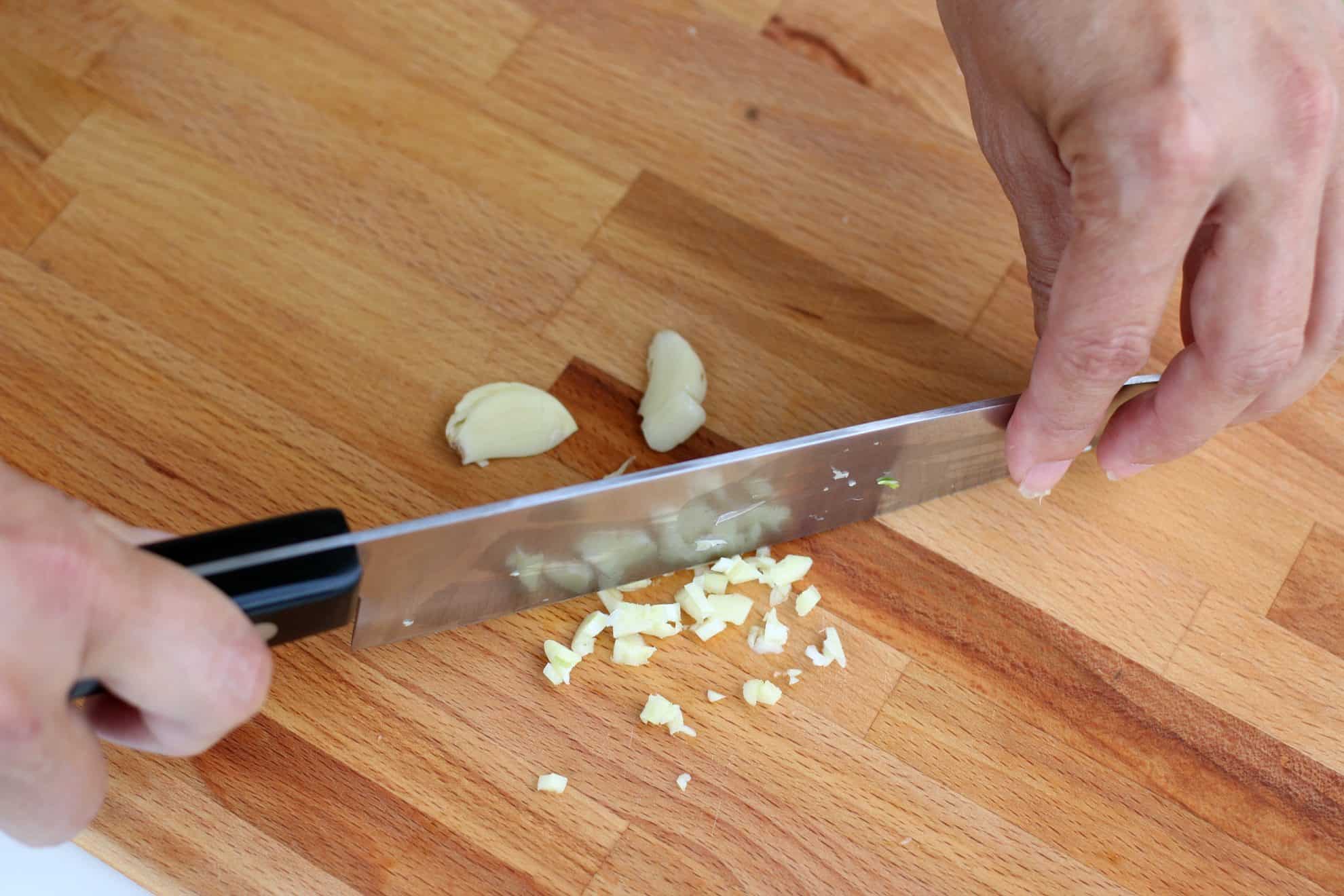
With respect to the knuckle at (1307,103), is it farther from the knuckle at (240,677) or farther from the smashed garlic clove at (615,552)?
the knuckle at (240,677)

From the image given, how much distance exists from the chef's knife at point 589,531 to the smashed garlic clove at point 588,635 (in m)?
0.03

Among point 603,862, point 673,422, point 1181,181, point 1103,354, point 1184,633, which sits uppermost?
point 1181,181

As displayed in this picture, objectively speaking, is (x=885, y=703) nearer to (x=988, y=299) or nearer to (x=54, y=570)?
(x=988, y=299)

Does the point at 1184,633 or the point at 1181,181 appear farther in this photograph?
the point at 1184,633

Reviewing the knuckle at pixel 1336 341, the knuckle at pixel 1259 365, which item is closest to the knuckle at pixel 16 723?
the knuckle at pixel 1259 365

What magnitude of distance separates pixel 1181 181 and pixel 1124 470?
0.34 m

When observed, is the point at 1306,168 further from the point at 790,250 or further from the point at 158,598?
the point at 158,598

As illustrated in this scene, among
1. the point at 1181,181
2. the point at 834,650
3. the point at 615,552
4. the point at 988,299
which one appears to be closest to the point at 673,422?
the point at 615,552

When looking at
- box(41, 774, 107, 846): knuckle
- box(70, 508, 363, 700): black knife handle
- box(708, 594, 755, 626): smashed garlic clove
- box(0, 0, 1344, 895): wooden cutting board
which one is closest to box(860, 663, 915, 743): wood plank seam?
box(0, 0, 1344, 895): wooden cutting board

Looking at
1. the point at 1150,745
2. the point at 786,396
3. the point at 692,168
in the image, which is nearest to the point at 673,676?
the point at 786,396

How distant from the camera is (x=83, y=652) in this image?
2.03ft

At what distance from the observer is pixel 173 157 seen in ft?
3.82

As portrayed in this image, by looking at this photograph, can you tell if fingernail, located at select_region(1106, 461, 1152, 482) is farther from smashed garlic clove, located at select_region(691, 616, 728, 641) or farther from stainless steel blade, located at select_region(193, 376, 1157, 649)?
smashed garlic clove, located at select_region(691, 616, 728, 641)

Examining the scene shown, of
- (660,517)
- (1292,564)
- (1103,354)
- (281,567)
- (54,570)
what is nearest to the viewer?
(54,570)
